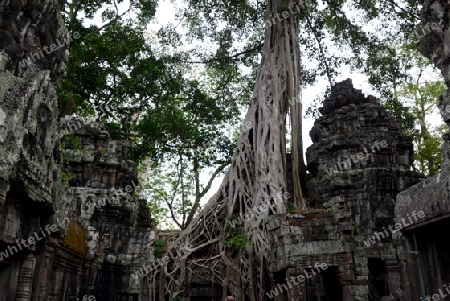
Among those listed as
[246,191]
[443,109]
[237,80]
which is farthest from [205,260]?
[237,80]

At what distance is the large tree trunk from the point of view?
764cm

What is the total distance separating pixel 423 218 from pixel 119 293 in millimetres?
5598

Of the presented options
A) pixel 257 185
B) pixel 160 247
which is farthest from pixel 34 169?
pixel 160 247

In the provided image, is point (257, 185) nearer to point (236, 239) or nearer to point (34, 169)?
point (236, 239)

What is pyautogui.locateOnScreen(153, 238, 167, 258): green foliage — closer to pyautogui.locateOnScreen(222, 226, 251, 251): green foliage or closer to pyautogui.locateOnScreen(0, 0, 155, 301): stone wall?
pyautogui.locateOnScreen(222, 226, 251, 251): green foliage

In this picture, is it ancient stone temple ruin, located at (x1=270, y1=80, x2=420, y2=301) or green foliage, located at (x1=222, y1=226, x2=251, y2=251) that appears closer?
ancient stone temple ruin, located at (x1=270, y1=80, x2=420, y2=301)

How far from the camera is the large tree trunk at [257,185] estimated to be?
7.64 meters

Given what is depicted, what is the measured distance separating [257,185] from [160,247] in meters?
2.58

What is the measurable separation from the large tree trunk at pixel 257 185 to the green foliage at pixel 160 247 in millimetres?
383

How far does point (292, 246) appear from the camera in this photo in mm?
5684

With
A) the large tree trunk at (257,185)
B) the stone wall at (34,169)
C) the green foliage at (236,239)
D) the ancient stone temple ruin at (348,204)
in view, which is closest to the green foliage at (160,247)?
the large tree trunk at (257,185)

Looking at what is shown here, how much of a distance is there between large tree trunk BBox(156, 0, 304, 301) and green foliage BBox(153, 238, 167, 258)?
15.1 inches

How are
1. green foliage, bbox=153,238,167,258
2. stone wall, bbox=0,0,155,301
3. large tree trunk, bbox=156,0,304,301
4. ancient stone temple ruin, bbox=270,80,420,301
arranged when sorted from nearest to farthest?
1. stone wall, bbox=0,0,155,301
2. ancient stone temple ruin, bbox=270,80,420,301
3. large tree trunk, bbox=156,0,304,301
4. green foliage, bbox=153,238,167,258

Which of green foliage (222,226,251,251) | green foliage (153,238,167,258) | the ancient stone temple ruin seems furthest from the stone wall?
green foliage (153,238,167,258)
